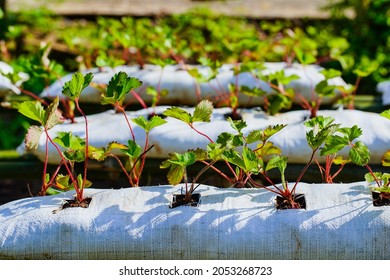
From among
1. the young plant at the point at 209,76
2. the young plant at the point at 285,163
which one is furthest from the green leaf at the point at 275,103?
the young plant at the point at 285,163

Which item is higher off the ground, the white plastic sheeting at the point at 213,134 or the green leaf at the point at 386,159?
the white plastic sheeting at the point at 213,134

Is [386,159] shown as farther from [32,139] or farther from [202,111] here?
[32,139]

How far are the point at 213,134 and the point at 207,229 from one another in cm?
70

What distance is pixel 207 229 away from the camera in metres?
1.59

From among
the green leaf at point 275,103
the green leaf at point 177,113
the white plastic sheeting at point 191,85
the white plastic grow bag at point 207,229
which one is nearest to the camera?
the white plastic grow bag at point 207,229

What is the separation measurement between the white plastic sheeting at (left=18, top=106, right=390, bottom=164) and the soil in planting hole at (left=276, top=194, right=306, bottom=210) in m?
0.50

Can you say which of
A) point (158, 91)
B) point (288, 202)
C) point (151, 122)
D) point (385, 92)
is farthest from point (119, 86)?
point (385, 92)

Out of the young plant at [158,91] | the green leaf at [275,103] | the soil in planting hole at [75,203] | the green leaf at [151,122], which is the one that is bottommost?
the soil in planting hole at [75,203]

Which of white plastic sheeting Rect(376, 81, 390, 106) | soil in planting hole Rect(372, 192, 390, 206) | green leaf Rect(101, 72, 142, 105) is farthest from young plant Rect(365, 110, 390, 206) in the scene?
white plastic sheeting Rect(376, 81, 390, 106)

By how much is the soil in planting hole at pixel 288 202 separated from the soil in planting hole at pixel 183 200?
184 millimetres

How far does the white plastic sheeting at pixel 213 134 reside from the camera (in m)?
2.22

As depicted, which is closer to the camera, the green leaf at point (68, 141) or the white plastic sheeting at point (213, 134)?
the green leaf at point (68, 141)

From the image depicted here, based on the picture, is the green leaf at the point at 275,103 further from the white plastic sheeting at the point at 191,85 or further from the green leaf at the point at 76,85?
the green leaf at the point at 76,85
